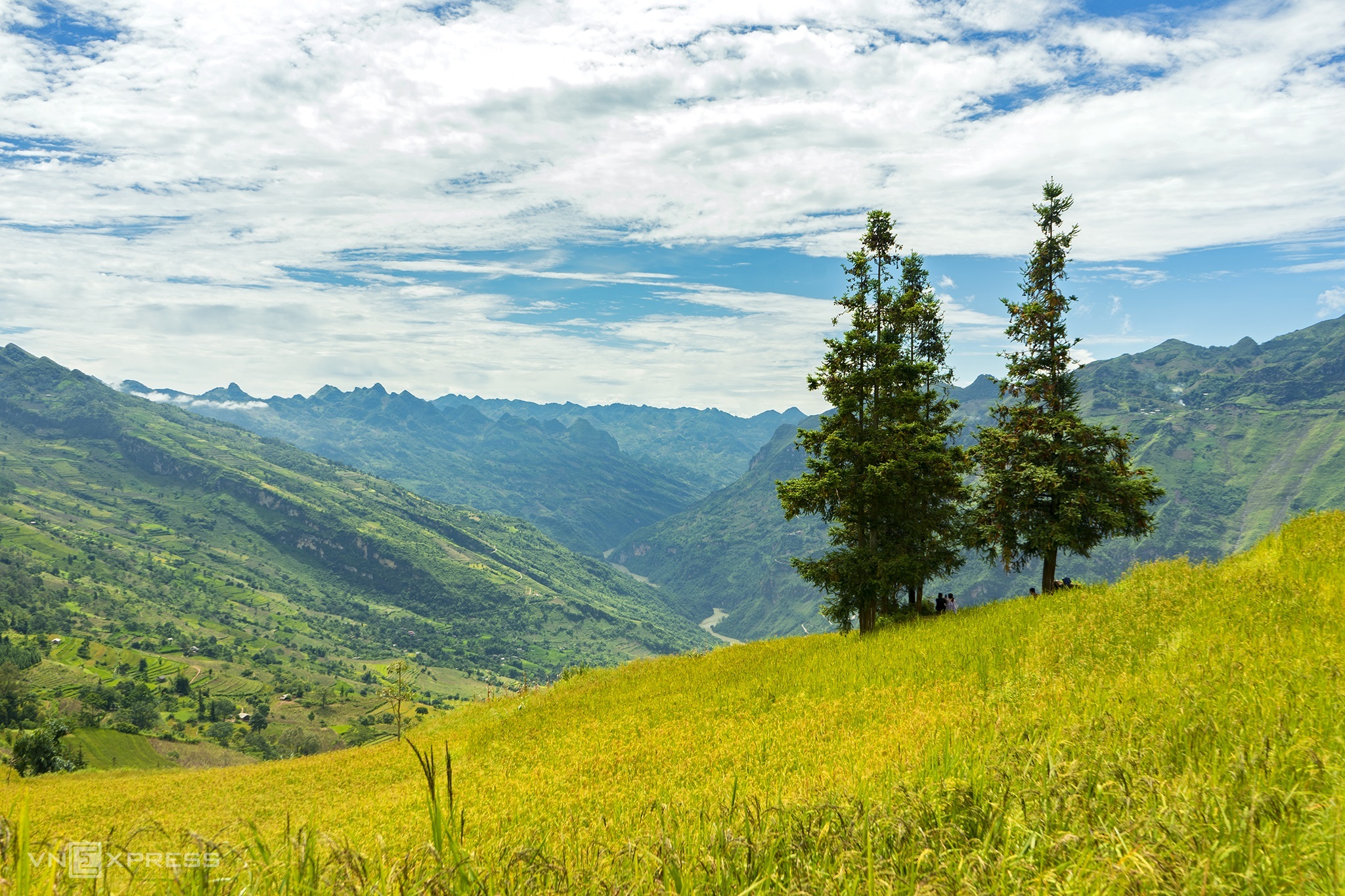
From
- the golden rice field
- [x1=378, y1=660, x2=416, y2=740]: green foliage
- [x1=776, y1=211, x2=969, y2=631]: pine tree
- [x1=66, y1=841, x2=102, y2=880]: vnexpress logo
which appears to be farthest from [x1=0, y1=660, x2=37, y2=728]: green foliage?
[x1=66, y1=841, x2=102, y2=880]: vnexpress logo

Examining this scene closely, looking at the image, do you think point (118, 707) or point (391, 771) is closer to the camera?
point (391, 771)

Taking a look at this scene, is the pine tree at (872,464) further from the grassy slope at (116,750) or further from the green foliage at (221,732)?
the green foliage at (221,732)

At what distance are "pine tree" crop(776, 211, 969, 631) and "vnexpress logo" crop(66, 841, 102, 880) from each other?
19.9 m

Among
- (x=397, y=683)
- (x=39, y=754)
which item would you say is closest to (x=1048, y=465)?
(x=397, y=683)

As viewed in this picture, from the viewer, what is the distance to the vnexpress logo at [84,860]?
240 centimetres

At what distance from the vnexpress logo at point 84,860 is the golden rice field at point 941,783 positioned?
2.3 inches

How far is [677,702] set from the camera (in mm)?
16422

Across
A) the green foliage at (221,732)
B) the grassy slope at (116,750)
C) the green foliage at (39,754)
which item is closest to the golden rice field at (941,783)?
the green foliage at (39,754)

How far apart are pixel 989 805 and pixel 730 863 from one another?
182 cm

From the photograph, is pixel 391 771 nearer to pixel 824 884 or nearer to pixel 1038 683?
pixel 1038 683

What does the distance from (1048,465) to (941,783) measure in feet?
82.5

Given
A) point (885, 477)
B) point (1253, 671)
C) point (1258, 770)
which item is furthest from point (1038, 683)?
point (885, 477)

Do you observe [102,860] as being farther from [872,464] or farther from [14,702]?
[14,702]

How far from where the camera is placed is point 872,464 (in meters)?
21.8
